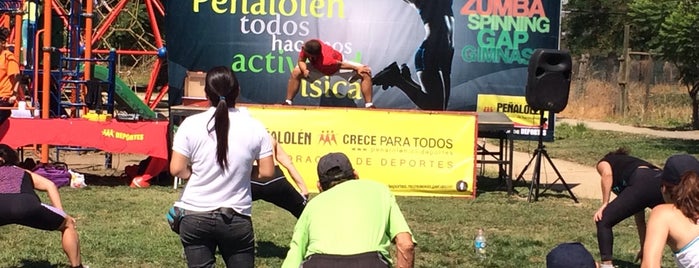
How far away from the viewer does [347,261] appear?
4684 mm

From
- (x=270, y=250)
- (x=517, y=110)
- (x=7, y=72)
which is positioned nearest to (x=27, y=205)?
(x=270, y=250)

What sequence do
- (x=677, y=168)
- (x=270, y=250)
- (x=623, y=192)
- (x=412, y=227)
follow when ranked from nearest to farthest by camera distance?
(x=677, y=168), (x=623, y=192), (x=270, y=250), (x=412, y=227)

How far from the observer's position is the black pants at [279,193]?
782cm

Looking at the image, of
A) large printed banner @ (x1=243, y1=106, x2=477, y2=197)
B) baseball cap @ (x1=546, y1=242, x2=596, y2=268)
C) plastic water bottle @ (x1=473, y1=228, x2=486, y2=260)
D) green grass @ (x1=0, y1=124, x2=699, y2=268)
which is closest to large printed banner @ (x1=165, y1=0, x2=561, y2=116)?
green grass @ (x1=0, y1=124, x2=699, y2=268)

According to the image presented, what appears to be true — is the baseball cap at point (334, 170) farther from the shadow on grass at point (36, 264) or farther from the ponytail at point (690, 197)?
the shadow on grass at point (36, 264)

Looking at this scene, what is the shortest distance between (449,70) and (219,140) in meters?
11.5

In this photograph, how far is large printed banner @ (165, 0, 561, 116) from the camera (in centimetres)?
1633

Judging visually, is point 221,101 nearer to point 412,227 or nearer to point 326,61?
point 412,227

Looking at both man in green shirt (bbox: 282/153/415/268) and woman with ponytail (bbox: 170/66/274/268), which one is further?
woman with ponytail (bbox: 170/66/274/268)

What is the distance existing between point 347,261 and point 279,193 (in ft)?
10.6

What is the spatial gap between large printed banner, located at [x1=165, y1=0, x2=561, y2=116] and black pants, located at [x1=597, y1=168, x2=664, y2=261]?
8449 millimetres

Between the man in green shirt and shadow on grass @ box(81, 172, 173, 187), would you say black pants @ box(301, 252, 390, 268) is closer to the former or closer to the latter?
the man in green shirt

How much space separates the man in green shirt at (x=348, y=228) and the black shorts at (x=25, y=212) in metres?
2.71

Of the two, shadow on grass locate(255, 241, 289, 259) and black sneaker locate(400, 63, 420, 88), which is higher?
black sneaker locate(400, 63, 420, 88)
